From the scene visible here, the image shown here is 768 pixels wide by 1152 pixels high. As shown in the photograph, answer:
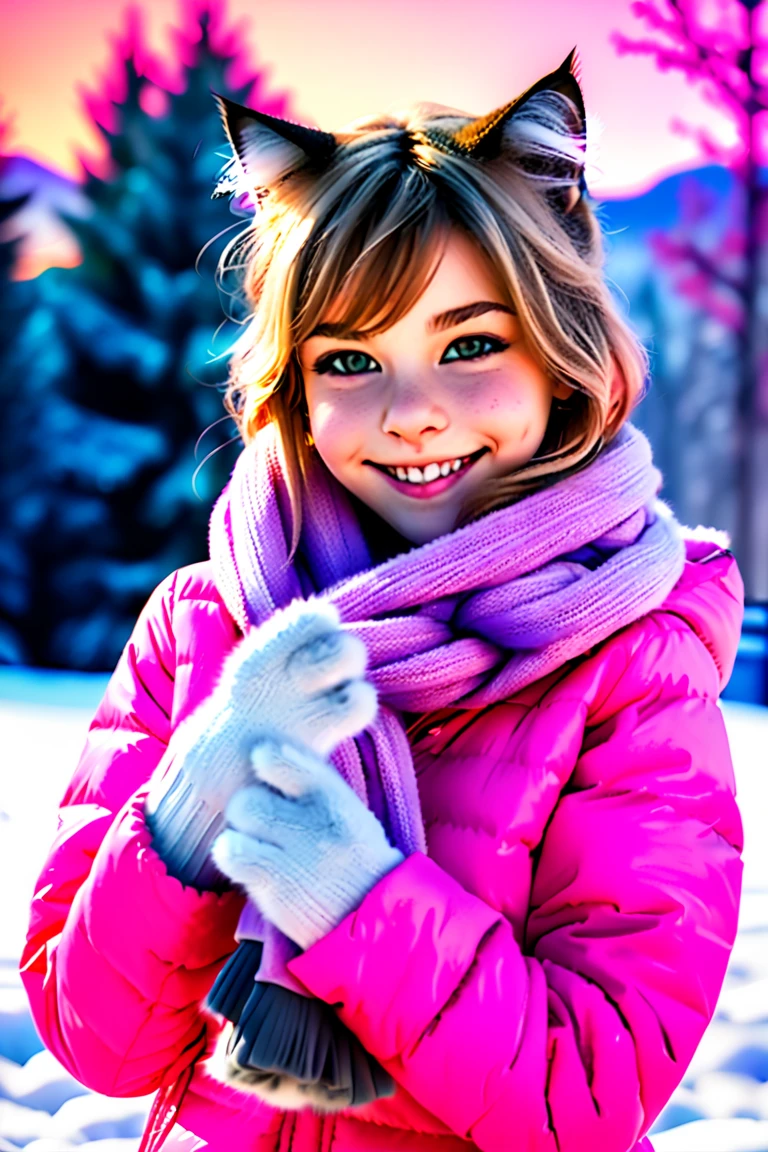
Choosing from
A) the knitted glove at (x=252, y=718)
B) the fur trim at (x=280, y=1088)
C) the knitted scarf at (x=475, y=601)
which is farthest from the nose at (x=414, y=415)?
the fur trim at (x=280, y=1088)

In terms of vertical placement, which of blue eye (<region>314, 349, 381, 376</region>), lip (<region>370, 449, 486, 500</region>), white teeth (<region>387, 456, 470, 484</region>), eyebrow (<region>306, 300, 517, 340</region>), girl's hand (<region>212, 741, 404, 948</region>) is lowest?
girl's hand (<region>212, 741, 404, 948</region>)

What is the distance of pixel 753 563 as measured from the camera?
647 centimetres

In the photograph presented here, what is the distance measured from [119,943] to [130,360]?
22.7ft

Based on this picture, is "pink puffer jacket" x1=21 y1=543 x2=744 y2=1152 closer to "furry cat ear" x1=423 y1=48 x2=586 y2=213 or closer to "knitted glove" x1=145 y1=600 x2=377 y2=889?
"knitted glove" x1=145 y1=600 x2=377 y2=889

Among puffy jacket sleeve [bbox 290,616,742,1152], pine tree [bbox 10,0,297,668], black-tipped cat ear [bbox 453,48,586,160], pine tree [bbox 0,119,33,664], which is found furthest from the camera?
pine tree [bbox 0,119,33,664]

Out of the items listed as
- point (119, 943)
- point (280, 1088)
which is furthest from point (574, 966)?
point (119, 943)

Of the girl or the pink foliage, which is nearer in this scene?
the girl

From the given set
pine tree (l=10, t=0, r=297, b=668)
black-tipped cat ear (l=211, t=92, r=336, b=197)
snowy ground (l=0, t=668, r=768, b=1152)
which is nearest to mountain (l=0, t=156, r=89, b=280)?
pine tree (l=10, t=0, r=297, b=668)

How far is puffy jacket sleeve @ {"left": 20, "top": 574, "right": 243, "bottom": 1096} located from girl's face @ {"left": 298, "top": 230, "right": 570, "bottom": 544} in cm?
45

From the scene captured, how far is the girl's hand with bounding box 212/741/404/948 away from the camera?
1.02 metres

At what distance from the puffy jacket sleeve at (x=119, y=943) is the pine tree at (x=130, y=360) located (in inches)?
245

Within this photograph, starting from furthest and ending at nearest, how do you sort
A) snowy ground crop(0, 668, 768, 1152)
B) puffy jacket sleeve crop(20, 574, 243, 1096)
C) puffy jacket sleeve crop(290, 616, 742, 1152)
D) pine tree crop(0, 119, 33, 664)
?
pine tree crop(0, 119, 33, 664)
snowy ground crop(0, 668, 768, 1152)
puffy jacket sleeve crop(20, 574, 243, 1096)
puffy jacket sleeve crop(290, 616, 742, 1152)

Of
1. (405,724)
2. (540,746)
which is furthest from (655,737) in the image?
(405,724)

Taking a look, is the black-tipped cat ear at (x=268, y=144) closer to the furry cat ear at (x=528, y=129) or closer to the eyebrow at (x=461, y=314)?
the furry cat ear at (x=528, y=129)
